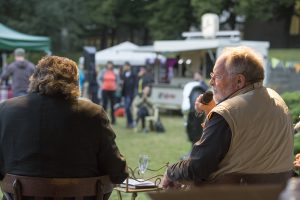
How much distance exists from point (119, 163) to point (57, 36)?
145ft

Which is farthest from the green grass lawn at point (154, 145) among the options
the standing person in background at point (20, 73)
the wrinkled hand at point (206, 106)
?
the wrinkled hand at point (206, 106)

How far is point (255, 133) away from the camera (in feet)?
10.6

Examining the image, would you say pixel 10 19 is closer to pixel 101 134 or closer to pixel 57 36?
pixel 57 36

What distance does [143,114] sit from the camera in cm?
1451

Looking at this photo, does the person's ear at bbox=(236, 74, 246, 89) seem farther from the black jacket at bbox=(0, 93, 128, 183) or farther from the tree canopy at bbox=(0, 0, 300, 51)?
the tree canopy at bbox=(0, 0, 300, 51)

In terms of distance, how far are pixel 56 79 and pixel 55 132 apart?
1.08ft

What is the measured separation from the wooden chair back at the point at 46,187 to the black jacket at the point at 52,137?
0.04m

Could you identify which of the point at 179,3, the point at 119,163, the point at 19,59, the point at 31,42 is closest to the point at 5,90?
the point at 31,42

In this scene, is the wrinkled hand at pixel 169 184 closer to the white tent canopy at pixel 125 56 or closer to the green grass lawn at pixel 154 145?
the green grass lawn at pixel 154 145

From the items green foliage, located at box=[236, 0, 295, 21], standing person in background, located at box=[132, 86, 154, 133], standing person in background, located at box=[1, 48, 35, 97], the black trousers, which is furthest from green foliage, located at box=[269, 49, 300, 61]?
standing person in background, located at box=[1, 48, 35, 97]

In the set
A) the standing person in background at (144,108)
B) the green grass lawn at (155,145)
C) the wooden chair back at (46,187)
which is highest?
the wooden chair back at (46,187)

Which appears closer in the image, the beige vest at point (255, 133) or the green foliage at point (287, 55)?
the beige vest at point (255, 133)

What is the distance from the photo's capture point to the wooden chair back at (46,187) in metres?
3.36

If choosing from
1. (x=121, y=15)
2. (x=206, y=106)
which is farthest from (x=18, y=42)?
(x=121, y=15)
